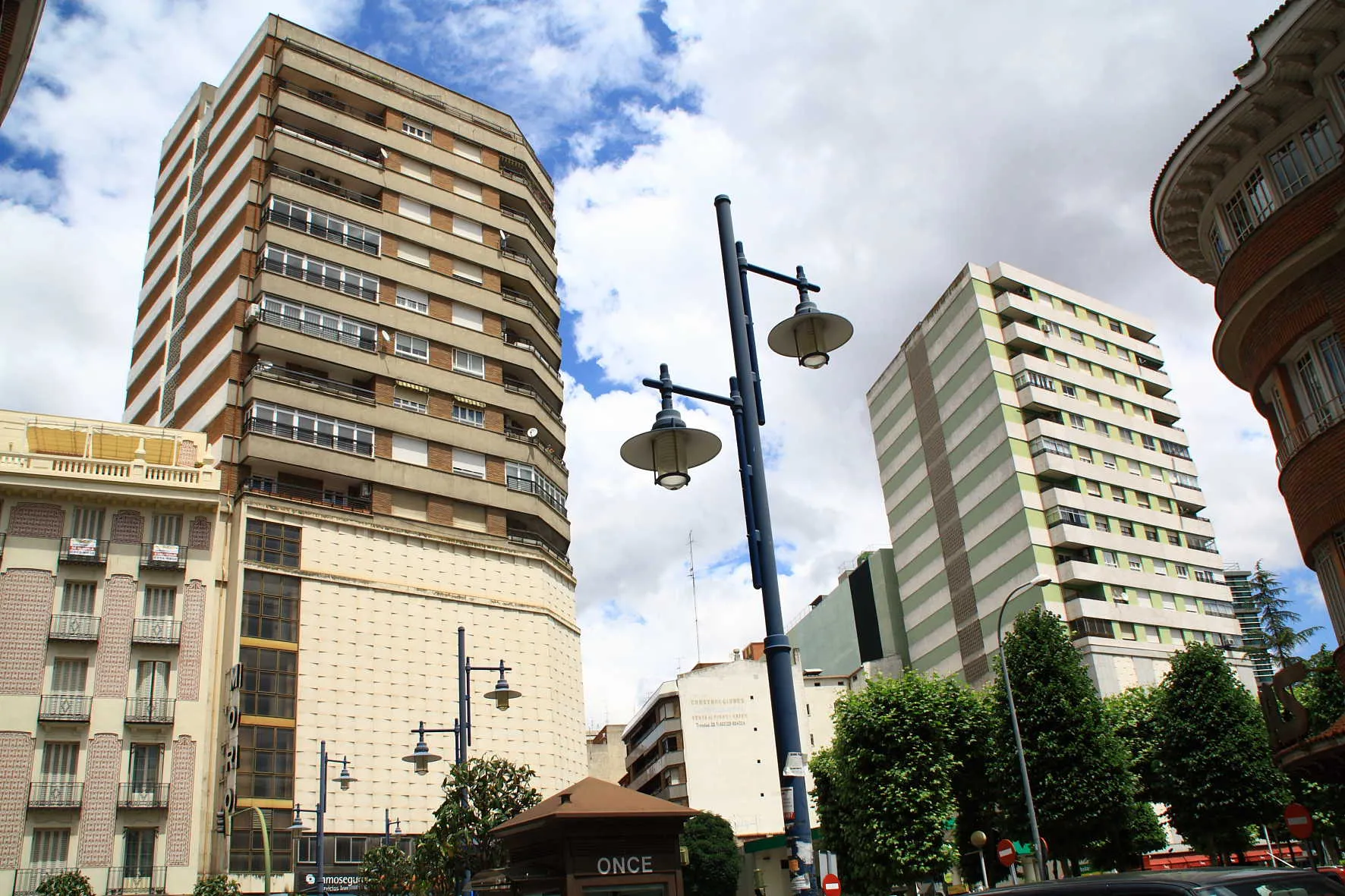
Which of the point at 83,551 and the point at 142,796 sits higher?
the point at 83,551

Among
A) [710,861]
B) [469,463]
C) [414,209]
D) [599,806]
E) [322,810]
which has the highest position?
[414,209]

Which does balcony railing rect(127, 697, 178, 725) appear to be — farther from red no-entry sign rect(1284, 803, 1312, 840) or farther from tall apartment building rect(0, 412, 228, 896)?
red no-entry sign rect(1284, 803, 1312, 840)

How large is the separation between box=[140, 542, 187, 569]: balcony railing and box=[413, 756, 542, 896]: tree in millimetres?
24430

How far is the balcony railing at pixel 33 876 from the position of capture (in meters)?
35.1

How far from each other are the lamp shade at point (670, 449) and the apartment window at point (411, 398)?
43.9m

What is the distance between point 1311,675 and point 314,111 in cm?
5393

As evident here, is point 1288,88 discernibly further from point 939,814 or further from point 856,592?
point 856,592

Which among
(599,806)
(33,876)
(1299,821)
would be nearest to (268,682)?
(33,876)

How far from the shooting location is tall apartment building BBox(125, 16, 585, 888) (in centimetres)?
4388

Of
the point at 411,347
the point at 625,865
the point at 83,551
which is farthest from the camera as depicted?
the point at 411,347

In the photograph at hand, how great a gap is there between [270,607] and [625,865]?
34396 millimetres

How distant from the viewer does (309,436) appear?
4822 centimetres

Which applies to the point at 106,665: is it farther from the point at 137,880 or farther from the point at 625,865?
the point at 625,865

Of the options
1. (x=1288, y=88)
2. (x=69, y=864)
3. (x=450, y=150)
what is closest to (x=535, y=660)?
(x=69, y=864)
